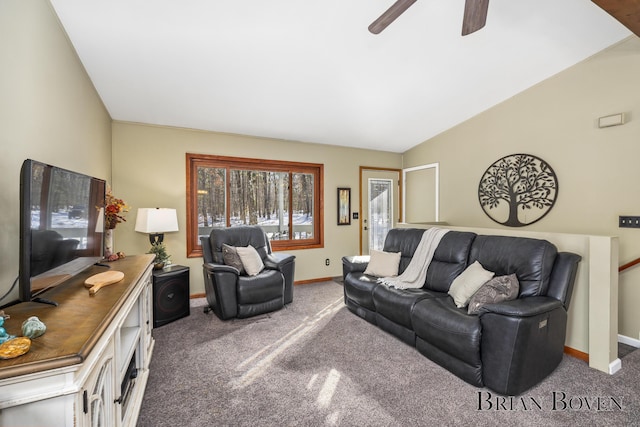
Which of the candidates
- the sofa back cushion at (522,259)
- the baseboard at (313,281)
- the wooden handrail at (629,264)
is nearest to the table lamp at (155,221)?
A: the baseboard at (313,281)

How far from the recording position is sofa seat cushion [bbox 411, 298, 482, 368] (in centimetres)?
203

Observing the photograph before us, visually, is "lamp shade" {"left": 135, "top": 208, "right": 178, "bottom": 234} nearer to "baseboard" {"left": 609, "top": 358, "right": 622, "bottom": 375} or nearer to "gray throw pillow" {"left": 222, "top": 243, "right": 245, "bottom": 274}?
"gray throw pillow" {"left": 222, "top": 243, "right": 245, "bottom": 274}

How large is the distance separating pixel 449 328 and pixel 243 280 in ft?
6.98

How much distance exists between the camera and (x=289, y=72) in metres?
2.93

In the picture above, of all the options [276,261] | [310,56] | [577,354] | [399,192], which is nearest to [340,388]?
[276,261]

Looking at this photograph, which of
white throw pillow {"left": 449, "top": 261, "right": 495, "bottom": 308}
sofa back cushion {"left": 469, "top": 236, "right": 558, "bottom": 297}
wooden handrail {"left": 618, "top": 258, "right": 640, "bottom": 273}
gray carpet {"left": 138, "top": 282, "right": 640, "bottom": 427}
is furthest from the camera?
wooden handrail {"left": 618, "top": 258, "right": 640, "bottom": 273}

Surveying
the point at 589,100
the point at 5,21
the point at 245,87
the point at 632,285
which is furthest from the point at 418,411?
the point at 589,100

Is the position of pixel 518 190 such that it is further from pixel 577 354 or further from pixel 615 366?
pixel 615 366

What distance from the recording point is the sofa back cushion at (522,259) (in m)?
2.28

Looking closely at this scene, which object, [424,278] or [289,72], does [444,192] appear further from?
[289,72]

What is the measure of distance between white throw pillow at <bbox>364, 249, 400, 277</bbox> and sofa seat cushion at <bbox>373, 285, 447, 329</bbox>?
41 centimetres

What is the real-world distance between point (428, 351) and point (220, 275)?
7.15 ft

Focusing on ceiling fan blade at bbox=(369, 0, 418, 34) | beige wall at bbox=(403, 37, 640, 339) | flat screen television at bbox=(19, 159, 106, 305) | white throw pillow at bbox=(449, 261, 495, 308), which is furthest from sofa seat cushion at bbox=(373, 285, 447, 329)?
flat screen television at bbox=(19, 159, 106, 305)

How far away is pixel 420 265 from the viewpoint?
10.4 ft
